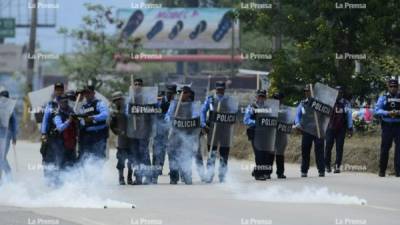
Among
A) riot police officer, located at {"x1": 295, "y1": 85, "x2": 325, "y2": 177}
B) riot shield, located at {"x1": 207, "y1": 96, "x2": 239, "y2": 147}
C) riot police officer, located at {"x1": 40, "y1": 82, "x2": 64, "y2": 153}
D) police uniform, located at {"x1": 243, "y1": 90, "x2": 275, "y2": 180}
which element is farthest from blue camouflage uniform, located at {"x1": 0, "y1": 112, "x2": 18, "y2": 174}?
riot police officer, located at {"x1": 295, "y1": 85, "x2": 325, "y2": 177}

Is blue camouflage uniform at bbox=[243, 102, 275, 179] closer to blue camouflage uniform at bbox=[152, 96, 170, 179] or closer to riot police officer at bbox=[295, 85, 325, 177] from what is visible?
riot police officer at bbox=[295, 85, 325, 177]

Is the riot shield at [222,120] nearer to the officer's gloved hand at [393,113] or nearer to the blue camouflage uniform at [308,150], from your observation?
the blue camouflage uniform at [308,150]

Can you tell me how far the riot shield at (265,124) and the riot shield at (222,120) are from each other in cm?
48

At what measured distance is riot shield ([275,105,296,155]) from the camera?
22.8m

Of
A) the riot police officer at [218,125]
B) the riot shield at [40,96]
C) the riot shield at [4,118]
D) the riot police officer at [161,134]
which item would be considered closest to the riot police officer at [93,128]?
the riot shield at [4,118]

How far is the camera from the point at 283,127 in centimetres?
2303

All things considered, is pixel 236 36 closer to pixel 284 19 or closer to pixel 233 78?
pixel 233 78

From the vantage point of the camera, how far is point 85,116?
20234mm

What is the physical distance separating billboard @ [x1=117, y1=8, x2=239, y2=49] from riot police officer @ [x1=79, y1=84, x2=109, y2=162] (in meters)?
47.7

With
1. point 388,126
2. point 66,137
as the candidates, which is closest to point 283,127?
point 388,126

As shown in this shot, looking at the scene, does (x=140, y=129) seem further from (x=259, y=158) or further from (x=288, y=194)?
(x=288, y=194)

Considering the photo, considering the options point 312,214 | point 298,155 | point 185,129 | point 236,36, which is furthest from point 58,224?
point 236,36

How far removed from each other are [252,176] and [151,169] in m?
2.55

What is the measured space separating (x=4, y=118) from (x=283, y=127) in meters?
5.52
